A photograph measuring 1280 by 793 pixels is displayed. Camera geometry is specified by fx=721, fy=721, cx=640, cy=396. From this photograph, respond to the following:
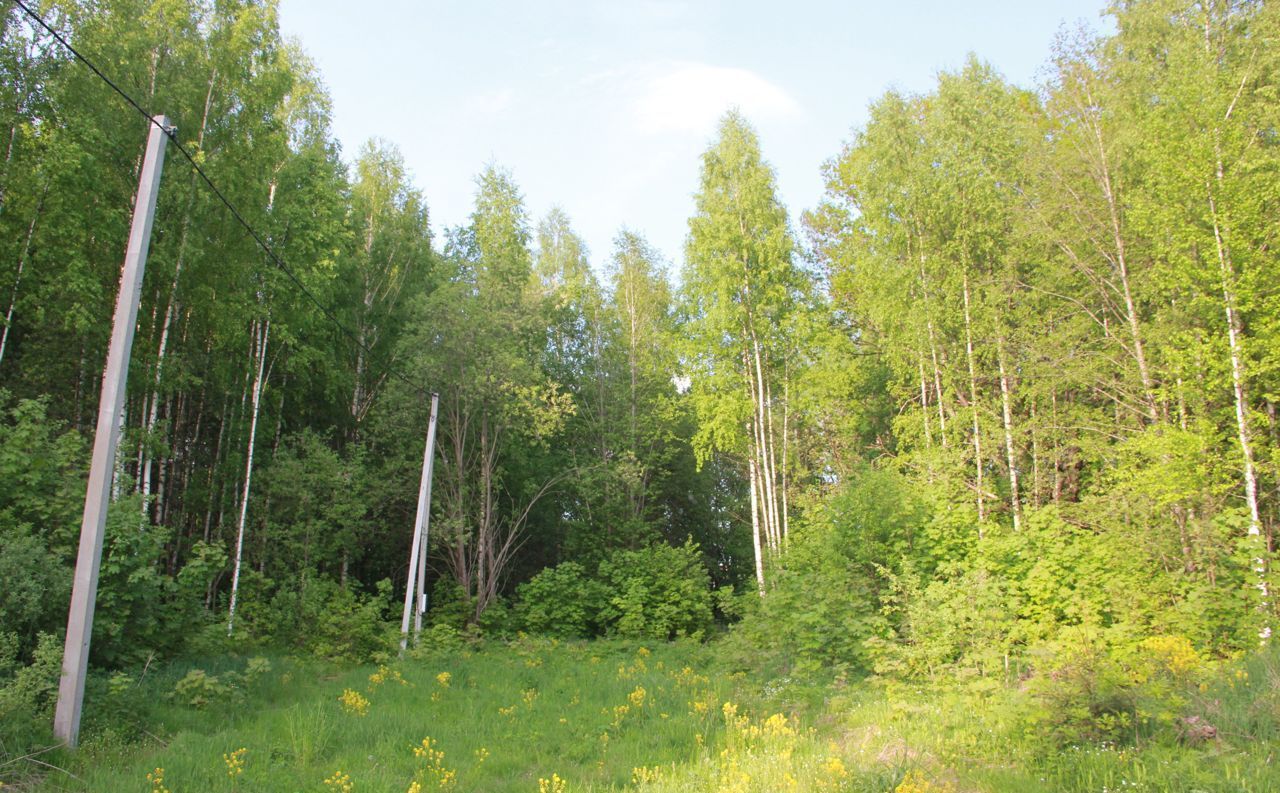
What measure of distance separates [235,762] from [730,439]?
13.3 meters

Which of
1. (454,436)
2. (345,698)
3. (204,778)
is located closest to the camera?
(204,778)

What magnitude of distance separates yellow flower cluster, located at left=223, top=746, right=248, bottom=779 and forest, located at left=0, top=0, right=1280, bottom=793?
0.29ft

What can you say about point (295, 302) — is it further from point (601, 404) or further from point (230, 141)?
point (601, 404)

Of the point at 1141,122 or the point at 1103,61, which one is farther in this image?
the point at 1103,61

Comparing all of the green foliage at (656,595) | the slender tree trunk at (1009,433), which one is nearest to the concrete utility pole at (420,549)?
the green foliage at (656,595)

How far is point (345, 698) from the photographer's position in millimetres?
8086

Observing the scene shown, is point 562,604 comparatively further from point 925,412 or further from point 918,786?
point 918,786

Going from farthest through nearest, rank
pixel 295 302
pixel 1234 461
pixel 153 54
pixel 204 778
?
pixel 295 302, pixel 153 54, pixel 1234 461, pixel 204 778

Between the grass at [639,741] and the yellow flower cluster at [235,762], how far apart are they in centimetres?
2

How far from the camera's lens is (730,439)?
17641mm

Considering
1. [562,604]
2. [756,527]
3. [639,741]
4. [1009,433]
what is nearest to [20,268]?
[639,741]

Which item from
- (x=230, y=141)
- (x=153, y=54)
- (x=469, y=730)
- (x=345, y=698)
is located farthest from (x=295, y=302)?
(x=469, y=730)

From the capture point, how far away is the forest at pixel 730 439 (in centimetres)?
626

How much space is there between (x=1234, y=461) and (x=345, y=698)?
11038mm
